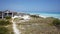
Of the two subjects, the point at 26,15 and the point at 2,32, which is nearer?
the point at 2,32

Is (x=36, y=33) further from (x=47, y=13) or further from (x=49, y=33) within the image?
(x=47, y=13)

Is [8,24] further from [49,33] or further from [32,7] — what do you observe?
[49,33]

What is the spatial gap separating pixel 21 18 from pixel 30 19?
17.9 inches

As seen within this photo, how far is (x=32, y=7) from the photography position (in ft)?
19.0

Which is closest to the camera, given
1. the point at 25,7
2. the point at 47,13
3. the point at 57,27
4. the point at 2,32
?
the point at 2,32

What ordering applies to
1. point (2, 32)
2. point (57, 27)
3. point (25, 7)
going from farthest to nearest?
1. point (25, 7)
2. point (57, 27)
3. point (2, 32)

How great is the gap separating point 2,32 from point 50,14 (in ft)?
8.35

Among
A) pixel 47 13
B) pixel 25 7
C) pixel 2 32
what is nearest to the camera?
pixel 2 32

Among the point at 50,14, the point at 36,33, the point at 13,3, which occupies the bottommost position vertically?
the point at 36,33

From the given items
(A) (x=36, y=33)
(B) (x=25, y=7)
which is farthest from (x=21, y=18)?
(A) (x=36, y=33)

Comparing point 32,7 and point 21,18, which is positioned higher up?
Result: point 32,7

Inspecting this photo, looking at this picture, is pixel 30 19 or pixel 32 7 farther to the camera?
pixel 30 19

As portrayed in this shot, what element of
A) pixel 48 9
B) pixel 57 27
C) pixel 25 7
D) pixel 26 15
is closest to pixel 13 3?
pixel 25 7

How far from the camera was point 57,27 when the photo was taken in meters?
5.20
